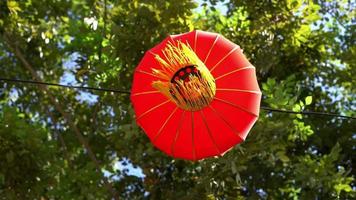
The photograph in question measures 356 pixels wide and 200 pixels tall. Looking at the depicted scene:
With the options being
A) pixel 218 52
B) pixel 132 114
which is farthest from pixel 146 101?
pixel 132 114

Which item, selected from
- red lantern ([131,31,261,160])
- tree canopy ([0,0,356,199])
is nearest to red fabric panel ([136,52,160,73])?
red lantern ([131,31,261,160])

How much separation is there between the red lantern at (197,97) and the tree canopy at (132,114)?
6.25ft

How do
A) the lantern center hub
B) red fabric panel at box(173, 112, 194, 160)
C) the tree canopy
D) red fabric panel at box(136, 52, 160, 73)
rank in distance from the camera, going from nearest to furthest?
the lantern center hub, red fabric panel at box(173, 112, 194, 160), red fabric panel at box(136, 52, 160, 73), the tree canopy

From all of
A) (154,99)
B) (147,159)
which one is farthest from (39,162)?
(154,99)

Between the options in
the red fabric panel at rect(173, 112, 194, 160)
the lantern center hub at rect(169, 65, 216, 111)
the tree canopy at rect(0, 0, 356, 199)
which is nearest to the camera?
the lantern center hub at rect(169, 65, 216, 111)

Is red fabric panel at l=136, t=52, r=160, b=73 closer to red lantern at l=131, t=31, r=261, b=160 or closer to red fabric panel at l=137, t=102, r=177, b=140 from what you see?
red lantern at l=131, t=31, r=261, b=160

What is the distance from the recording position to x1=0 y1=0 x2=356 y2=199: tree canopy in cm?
Result: 686

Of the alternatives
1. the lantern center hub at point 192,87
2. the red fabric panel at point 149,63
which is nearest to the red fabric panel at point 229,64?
the lantern center hub at point 192,87

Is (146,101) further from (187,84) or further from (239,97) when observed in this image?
(239,97)

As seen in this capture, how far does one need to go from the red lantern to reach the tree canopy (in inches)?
75.0

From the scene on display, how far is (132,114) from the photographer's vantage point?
22.8 feet

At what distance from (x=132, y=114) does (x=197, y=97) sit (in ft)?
8.30

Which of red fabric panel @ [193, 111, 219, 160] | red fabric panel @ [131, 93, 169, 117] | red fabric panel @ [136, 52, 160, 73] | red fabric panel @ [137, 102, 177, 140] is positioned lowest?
red fabric panel @ [193, 111, 219, 160]

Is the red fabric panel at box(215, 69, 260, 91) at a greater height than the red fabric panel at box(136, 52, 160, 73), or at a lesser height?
lesser
